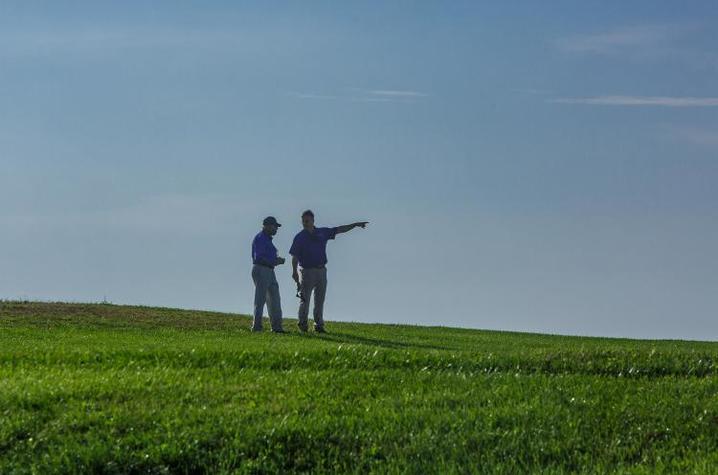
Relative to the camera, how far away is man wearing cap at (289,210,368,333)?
26672mm

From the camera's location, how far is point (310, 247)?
87.5 ft

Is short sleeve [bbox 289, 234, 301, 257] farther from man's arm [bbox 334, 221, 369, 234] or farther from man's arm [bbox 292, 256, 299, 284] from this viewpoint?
man's arm [bbox 334, 221, 369, 234]

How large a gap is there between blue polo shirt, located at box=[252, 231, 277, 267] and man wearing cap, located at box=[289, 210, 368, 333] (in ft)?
2.24

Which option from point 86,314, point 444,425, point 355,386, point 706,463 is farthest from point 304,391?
point 86,314

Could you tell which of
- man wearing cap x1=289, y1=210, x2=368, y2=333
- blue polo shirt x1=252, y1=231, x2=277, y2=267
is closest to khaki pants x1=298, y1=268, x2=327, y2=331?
man wearing cap x1=289, y1=210, x2=368, y2=333

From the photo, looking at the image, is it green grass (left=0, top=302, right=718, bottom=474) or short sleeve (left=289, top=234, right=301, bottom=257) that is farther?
short sleeve (left=289, top=234, right=301, bottom=257)

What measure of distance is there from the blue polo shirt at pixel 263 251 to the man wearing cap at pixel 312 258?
683 millimetres

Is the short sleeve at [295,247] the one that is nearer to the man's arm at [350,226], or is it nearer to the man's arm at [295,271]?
the man's arm at [295,271]

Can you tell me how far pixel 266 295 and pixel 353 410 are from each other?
14335 mm

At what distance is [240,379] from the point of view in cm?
1462

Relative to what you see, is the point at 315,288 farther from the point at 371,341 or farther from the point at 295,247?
the point at 371,341

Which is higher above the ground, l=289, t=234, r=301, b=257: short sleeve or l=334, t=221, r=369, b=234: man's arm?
l=334, t=221, r=369, b=234: man's arm

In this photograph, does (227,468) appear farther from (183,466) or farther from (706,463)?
(706,463)

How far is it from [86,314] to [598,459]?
74.1 ft
